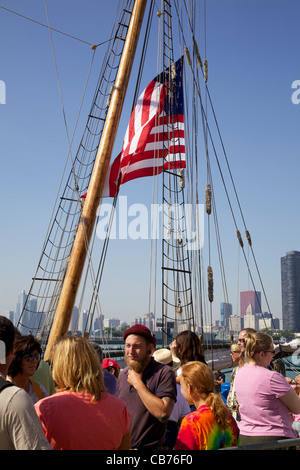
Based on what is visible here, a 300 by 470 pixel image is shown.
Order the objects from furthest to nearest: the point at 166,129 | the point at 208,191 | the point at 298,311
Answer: the point at 298,311
the point at 166,129
the point at 208,191

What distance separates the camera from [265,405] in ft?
10.5

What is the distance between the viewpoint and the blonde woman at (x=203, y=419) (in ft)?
8.55

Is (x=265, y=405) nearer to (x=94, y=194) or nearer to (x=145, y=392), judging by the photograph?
(x=145, y=392)

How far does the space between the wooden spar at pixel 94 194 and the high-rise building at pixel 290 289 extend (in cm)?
11985

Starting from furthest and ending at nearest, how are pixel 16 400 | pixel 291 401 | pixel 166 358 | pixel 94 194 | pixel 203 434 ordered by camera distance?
pixel 94 194 → pixel 166 358 → pixel 291 401 → pixel 203 434 → pixel 16 400

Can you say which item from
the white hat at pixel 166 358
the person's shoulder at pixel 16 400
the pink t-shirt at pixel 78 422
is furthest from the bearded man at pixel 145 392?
the person's shoulder at pixel 16 400

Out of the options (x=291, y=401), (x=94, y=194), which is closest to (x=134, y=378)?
(x=291, y=401)

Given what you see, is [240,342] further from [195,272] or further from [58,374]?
[195,272]

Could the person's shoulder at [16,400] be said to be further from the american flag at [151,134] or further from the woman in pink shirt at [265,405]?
the american flag at [151,134]

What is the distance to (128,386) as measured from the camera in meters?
3.12

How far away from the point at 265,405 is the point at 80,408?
5.14 feet

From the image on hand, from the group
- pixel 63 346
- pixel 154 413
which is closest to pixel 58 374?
pixel 63 346
